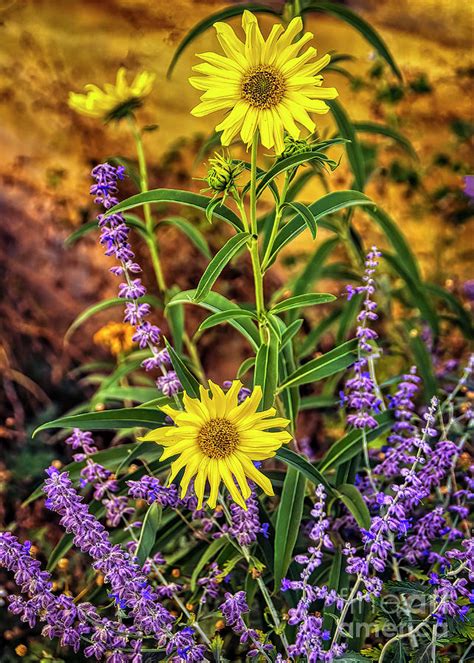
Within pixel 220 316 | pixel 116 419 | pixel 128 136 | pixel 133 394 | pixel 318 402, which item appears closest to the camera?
pixel 220 316

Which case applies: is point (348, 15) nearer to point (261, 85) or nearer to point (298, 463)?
point (261, 85)

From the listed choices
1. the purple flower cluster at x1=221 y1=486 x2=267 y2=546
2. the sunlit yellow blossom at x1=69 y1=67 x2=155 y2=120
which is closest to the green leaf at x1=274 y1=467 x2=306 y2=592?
the purple flower cluster at x1=221 y1=486 x2=267 y2=546

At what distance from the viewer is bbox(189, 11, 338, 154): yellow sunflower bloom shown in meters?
0.96

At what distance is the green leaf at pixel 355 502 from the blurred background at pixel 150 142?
97cm

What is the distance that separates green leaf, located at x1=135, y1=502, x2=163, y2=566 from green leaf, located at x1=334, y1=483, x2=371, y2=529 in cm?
28

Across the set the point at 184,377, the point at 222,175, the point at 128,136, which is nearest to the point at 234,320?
the point at 184,377

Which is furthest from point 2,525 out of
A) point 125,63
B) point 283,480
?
point 125,63

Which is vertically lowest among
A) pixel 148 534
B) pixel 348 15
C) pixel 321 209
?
pixel 148 534

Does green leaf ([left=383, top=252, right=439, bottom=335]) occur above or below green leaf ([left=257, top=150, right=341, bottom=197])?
above

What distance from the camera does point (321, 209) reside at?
118cm

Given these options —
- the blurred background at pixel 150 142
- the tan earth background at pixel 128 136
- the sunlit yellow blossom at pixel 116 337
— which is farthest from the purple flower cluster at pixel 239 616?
the tan earth background at pixel 128 136

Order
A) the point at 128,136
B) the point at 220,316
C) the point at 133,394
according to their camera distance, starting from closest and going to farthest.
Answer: the point at 220,316
the point at 133,394
the point at 128,136

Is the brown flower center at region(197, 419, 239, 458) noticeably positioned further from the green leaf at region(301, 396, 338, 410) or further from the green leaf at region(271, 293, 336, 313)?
the green leaf at region(301, 396, 338, 410)

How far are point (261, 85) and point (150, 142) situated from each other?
146cm
